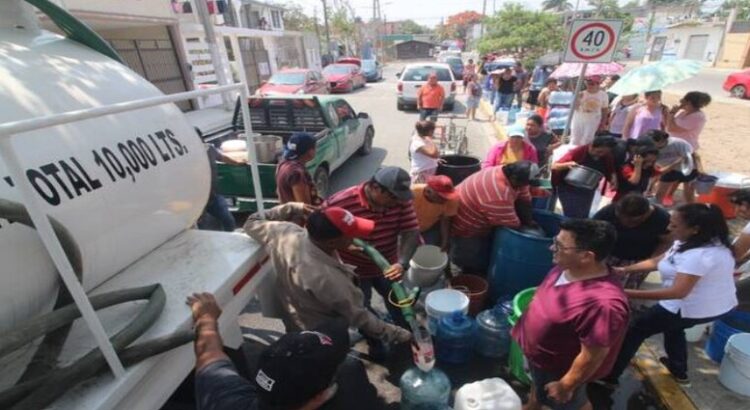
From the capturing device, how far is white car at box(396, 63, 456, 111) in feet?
46.7

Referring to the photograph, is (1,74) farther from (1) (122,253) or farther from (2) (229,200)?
(2) (229,200)

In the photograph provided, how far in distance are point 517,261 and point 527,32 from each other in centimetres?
2393

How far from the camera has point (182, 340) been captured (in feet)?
5.79

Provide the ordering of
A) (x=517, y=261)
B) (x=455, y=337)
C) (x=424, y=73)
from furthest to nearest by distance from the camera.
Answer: (x=424, y=73) < (x=517, y=261) < (x=455, y=337)

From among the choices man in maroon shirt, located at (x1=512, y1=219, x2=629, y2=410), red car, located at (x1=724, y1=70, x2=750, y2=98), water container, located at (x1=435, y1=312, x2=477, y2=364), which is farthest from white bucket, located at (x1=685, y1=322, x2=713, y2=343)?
red car, located at (x1=724, y1=70, x2=750, y2=98)

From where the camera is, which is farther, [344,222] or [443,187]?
[443,187]

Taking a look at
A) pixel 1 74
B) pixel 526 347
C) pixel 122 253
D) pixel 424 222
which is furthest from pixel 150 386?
pixel 424 222

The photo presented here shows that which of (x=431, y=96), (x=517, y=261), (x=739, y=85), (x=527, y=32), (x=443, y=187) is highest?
(x=527, y=32)

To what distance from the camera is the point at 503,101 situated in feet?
40.0

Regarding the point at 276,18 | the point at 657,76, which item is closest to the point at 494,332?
the point at 657,76

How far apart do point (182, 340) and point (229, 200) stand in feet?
13.1

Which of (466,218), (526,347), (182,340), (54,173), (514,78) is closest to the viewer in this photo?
(54,173)

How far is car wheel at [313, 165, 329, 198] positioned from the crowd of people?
7.60ft

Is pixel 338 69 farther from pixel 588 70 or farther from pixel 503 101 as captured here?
pixel 588 70
